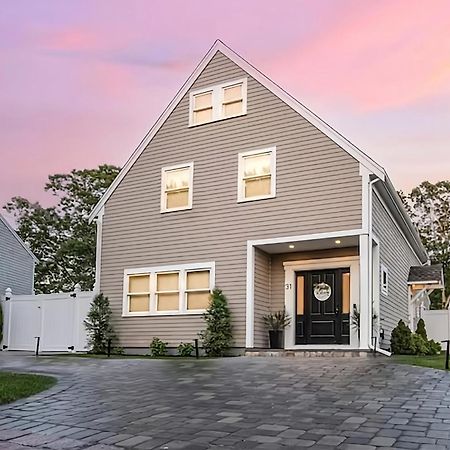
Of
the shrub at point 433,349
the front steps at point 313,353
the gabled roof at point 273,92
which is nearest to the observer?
the front steps at point 313,353

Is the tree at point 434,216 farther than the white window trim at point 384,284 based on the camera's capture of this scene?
Yes

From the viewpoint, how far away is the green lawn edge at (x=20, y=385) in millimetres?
8180

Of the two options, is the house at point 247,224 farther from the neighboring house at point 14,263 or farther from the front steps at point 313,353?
the neighboring house at point 14,263

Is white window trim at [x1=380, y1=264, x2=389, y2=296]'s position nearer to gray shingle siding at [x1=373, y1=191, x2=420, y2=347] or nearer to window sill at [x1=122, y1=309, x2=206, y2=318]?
gray shingle siding at [x1=373, y1=191, x2=420, y2=347]

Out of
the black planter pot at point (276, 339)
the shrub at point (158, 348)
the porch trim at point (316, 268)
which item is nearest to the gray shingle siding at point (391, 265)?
the porch trim at point (316, 268)

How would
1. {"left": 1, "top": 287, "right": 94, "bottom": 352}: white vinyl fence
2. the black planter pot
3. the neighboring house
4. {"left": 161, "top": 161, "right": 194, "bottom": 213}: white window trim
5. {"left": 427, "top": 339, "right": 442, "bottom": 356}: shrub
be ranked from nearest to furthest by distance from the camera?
the black planter pot, {"left": 161, "top": 161, "right": 194, "bottom": 213}: white window trim, {"left": 427, "top": 339, "right": 442, "bottom": 356}: shrub, {"left": 1, "top": 287, "right": 94, "bottom": 352}: white vinyl fence, the neighboring house

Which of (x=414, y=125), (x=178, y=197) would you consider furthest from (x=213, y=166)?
(x=414, y=125)

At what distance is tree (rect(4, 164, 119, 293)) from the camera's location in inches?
1432

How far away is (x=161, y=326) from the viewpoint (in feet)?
55.9

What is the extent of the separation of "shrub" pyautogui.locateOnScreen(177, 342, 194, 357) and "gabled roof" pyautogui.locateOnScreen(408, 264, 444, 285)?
28.7 ft

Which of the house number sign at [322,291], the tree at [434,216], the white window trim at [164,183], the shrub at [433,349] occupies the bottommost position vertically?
the shrub at [433,349]

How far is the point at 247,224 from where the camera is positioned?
1597 centimetres

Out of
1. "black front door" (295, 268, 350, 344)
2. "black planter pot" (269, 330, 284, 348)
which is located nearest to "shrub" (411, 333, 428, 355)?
"black front door" (295, 268, 350, 344)

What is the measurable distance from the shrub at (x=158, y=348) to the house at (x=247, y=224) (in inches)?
9.3
